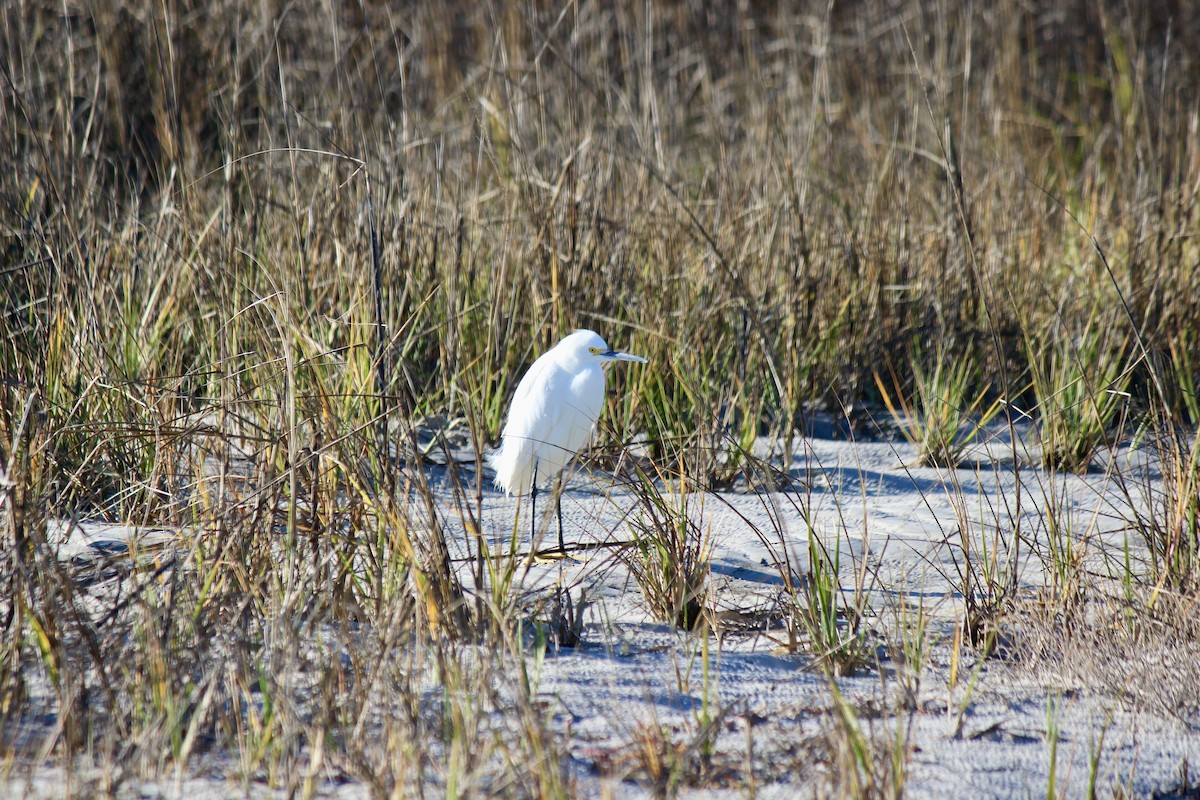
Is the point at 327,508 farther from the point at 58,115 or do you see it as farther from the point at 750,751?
the point at 58,115

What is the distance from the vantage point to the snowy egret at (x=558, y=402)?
9.68 feet

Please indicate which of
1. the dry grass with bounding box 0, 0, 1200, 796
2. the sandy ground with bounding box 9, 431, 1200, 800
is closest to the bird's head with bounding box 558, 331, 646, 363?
the dry grass with bounding box 0, 0, 1200, 796

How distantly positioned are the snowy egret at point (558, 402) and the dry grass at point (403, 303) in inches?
8.4

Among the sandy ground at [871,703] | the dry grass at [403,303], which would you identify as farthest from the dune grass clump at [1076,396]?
the sandy ground at [871,703]

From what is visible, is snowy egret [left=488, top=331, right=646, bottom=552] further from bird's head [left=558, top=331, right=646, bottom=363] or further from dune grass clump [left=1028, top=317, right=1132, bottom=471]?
dune grass clump [left=1028, top=317, right=1132, bottom=471]

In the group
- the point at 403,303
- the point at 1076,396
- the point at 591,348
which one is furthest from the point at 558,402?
the point at 1076,396

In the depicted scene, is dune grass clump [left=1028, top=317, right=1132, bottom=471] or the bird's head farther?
dune grass clump [left=1028, top=317, right=1132, bottom=471]

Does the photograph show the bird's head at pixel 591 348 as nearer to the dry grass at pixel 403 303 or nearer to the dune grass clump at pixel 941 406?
the dry grass at pixel 403 303

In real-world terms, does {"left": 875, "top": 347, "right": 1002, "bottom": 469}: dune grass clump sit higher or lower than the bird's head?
lower

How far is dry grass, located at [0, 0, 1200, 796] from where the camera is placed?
1.79 m

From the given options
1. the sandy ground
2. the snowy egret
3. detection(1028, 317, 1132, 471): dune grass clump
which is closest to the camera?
the sandy ground

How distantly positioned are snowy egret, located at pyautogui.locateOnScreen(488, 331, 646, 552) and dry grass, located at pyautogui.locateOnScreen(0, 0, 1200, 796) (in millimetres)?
214

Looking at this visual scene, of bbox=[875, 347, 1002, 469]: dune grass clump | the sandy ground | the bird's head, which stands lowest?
the sandy ground

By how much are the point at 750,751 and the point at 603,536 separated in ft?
4.43
